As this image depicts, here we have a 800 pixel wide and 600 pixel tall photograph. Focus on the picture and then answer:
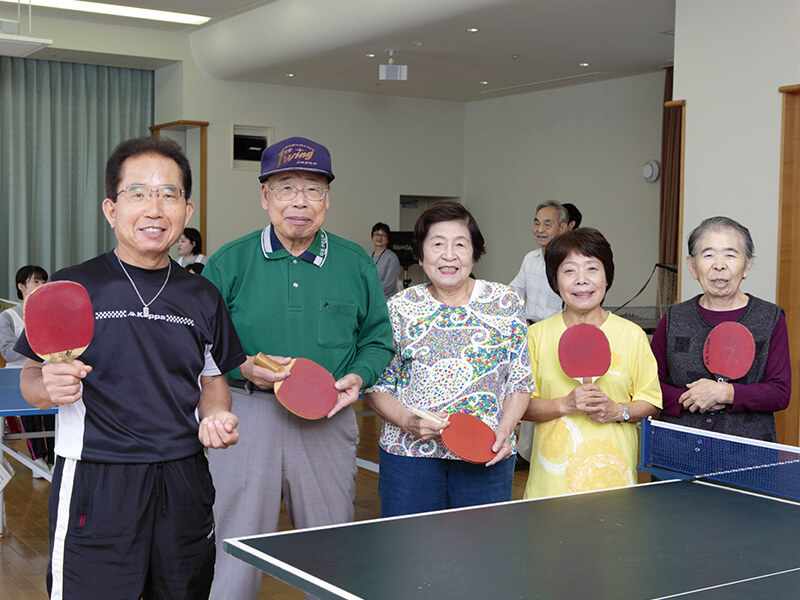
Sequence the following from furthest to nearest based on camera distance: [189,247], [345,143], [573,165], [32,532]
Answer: [345,143]
[573,165]
[189,247]
[32,532]

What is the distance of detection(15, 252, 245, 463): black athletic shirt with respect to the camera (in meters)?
1.81

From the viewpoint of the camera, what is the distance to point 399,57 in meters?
8.85

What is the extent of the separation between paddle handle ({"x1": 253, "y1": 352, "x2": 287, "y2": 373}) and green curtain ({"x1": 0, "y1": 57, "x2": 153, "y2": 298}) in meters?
8.37

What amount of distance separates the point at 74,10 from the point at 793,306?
7173mm

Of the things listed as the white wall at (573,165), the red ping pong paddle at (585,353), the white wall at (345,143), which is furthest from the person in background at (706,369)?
the white wall at (345,143)

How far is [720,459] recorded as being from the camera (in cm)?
235

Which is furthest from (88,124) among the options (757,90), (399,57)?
(757,90)

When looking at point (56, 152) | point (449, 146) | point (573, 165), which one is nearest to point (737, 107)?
point (573, 165)

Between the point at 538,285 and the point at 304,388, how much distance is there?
3391 millimetres

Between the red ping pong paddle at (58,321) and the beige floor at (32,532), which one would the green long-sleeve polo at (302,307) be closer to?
the red ping pong paddle at (58,321)

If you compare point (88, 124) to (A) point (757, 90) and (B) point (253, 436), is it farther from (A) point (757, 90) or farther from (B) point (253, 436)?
(B) point (253, 436)

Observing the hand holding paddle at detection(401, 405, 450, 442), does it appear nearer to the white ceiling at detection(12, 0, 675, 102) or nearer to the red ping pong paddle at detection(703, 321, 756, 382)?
the red ping pong paddle at detection(703, 321, 756, 382)

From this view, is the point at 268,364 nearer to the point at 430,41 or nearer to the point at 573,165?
the point at 430,41

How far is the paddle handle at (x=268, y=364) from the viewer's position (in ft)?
7.21
